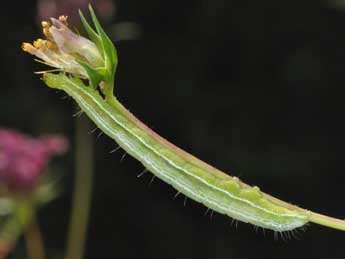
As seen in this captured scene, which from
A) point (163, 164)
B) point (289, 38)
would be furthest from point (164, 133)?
point (163, 164)

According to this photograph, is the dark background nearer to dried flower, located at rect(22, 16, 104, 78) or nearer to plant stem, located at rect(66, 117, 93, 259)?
plant stem, located at rect(66, 117, 93, 259)

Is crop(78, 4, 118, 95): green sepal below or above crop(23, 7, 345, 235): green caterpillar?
above

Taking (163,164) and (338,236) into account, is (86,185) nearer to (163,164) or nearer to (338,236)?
(338,236)

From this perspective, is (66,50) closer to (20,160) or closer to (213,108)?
(20,160)

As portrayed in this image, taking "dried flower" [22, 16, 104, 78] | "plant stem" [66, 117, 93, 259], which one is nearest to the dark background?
"plant stem" [66, 117, 93, 259]

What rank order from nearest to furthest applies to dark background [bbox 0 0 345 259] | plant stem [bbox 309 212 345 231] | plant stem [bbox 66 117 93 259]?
plant stem [bbox 309 212 345 231], plant stem [bbox 66 117 93 259], dark background [bbox 0 0 345 259]

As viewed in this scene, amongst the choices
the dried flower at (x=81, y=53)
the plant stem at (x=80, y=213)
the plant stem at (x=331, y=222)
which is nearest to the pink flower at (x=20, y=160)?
the plant stem at (x=80, y=213)

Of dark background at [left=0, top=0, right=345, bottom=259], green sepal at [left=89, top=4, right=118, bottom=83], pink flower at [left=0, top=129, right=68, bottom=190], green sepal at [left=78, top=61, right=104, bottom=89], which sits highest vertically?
green sepal at [left=89, top=4, right=118, bottom=83]
